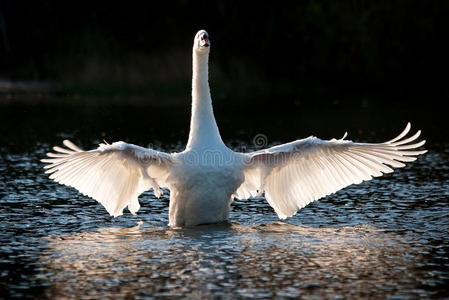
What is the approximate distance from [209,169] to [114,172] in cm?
161

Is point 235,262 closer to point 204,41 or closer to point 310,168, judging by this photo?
point 310,168

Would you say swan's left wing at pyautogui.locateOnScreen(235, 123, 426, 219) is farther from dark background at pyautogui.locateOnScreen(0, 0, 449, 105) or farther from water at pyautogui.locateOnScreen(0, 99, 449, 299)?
dark background at pyautogui.locateOnScreen(0, 0, 449, 105)

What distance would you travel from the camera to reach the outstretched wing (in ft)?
40.4

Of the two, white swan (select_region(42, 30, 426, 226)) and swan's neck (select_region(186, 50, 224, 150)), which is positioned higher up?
swan's neck (select_region(186, 50, 224, 150))

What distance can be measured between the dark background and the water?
2425 centimetres

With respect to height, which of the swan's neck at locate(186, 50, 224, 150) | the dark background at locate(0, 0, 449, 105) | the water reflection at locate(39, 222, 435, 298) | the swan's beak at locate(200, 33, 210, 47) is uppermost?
the dark background at locate(0, 0, 449, 105)

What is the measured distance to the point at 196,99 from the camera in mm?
12969

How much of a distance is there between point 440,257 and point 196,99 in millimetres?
4549

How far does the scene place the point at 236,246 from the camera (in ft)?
38.5

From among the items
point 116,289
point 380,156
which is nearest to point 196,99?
point 380,156

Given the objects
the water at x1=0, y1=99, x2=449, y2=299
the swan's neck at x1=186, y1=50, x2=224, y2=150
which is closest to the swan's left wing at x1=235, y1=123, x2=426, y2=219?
the water at x1=0, y1=99, x2=449, y2=299

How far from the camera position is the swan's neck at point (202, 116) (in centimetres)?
1254

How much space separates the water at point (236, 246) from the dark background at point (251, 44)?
24.2 metres

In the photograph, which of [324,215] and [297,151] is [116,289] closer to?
[297,151]
